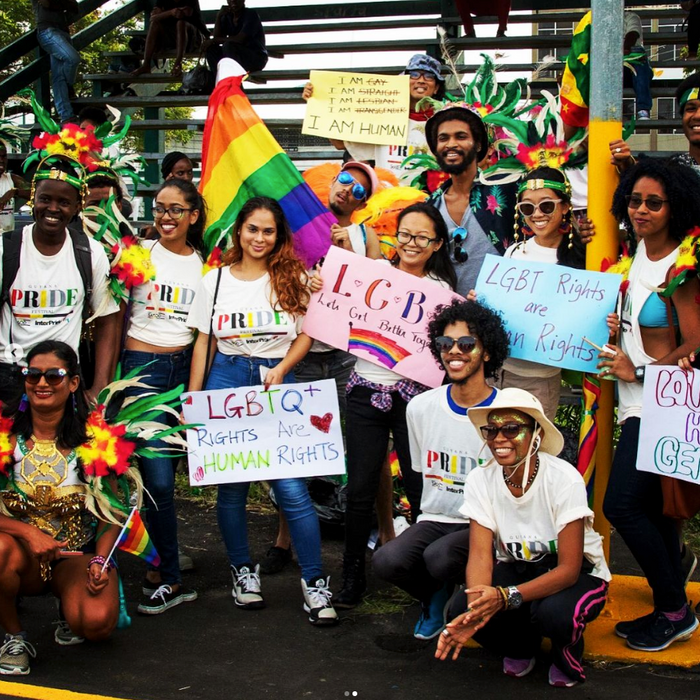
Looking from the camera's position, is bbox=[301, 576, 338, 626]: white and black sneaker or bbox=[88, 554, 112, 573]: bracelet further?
bbox=[301, 576, 338, 626]: white and black sneaker

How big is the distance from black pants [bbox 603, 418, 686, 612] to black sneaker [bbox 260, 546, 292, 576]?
1.94m

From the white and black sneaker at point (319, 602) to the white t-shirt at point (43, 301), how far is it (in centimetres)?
162

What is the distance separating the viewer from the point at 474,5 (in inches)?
421

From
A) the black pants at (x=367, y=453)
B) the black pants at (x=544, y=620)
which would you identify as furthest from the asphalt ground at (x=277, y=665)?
the black pants at (x=367, y=453)

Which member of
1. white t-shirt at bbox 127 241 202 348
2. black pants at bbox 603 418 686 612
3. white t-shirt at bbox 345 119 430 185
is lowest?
black pants at bbox 603 418 686 612

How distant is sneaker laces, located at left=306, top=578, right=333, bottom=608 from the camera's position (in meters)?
4.78

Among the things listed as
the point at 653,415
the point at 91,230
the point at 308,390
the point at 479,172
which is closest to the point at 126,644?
the point at 308,390

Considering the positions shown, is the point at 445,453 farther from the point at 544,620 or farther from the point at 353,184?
the point at 353,184

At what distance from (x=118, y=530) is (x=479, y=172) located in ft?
8.24

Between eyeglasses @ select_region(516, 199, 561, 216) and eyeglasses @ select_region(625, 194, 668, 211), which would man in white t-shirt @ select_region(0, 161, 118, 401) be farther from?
eyeglasses @ select_region(625, 194, 668, 211)

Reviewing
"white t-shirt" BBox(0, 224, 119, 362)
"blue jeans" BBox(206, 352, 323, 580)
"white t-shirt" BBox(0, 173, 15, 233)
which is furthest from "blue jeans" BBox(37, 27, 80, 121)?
"blue jeans" BBox(206, 352, 323, 580)

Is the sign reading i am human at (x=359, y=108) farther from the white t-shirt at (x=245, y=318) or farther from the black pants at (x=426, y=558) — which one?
the black pants at (x=426, y=558)

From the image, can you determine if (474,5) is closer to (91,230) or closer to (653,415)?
(91,230)

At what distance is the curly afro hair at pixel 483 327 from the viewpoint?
4.43 m
